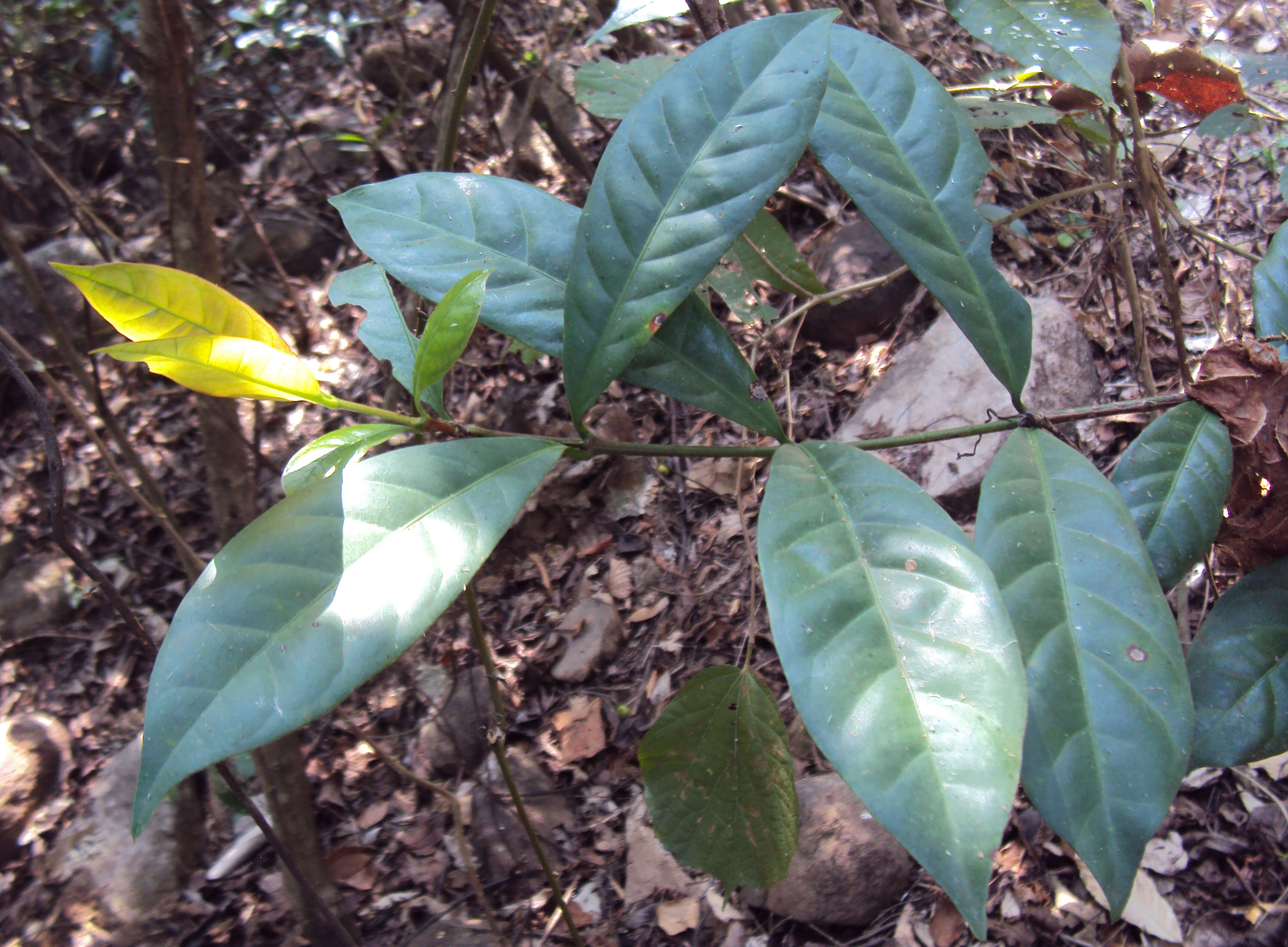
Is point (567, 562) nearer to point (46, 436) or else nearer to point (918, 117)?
point (46, 436)

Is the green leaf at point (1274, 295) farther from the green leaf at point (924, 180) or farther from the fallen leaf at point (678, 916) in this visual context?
the fallen leaf at point (678, 916)

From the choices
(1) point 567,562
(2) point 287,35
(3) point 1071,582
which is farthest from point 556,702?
(2) point 287,35

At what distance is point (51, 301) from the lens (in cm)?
379

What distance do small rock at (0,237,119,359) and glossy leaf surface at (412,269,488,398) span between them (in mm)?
3646

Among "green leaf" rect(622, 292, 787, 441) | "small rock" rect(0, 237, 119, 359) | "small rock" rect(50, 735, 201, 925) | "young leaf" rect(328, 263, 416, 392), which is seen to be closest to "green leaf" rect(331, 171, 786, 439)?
"green leaf" rect(622, 292, 787, 441)

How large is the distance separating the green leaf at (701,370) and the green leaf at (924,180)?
232mm

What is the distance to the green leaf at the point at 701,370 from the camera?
97 centimetres

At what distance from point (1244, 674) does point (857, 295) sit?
1745 millimetres

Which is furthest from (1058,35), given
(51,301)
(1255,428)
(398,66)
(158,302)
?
(51,301)

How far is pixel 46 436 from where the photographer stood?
1.00 metres

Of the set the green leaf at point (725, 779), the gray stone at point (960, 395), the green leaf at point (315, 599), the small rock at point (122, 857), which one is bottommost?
the small rock at point (122, 857)

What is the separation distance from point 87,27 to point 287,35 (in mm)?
1298

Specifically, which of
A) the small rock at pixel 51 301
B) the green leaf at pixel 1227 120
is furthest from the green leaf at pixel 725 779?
the small rock at pixel 51 301

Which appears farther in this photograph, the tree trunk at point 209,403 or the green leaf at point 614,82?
the green leaf at point 614,82
